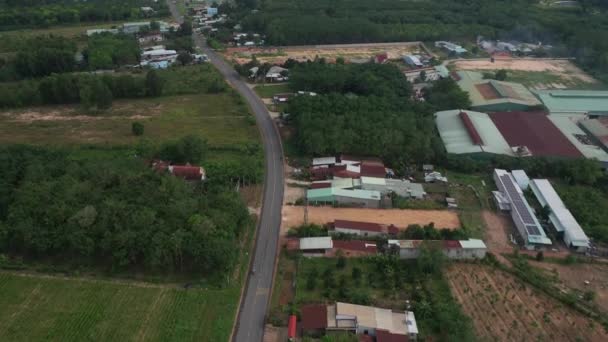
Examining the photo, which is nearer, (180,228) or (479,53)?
(180,228)

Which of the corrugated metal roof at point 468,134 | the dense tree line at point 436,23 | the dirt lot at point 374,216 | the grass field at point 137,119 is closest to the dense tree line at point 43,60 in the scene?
the grass field at point 137,119

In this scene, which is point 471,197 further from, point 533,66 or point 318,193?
point 533,66

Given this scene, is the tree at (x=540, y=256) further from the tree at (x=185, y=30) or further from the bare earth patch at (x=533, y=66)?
the tree at (x=185, y=30)

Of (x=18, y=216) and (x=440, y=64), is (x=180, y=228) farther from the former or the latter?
(x=440, y=64)

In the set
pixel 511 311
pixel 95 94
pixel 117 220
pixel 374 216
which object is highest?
pixel 95 94

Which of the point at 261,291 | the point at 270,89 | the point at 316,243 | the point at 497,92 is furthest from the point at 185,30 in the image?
the point at 261,291

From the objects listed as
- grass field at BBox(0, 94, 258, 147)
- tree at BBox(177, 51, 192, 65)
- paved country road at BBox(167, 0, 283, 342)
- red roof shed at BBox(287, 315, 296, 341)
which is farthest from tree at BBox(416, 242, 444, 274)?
tree at BBox(177, 51, 192, 65)

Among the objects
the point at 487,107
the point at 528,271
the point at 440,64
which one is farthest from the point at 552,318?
the point at 440,64
